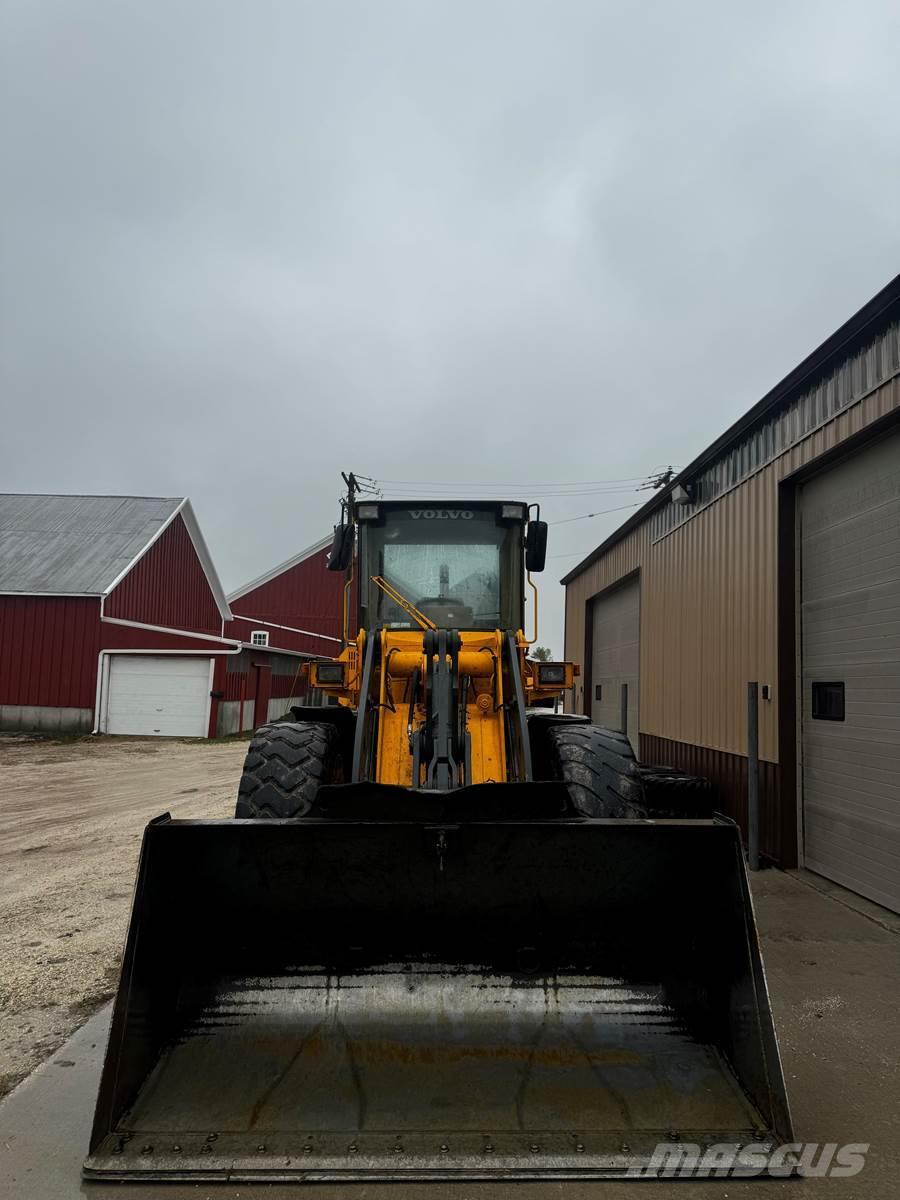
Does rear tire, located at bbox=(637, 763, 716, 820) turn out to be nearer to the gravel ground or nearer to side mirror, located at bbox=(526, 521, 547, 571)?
side mirror, located at bbox=(526, 521, 547, 571)

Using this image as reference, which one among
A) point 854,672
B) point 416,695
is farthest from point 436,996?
point 854,672

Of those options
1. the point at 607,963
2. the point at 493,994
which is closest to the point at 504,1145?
the point at 493,994

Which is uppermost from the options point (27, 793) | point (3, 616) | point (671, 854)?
point (3, 616)

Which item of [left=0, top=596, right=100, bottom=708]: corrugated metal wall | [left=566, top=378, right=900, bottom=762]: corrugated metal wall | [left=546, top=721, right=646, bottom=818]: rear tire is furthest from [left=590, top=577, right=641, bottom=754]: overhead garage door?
[left=0, top=596, right=100, bottom=708]: corrugated metal wall

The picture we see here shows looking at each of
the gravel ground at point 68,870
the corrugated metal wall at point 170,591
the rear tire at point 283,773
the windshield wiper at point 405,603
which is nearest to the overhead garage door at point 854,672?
the windshield wiper at point 405,603

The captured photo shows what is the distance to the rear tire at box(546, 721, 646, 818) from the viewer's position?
411cm

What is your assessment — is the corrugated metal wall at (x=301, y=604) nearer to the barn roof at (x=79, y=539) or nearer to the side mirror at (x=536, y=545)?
the barn roof at (x=79, y=539)

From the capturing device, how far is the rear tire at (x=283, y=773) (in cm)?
416

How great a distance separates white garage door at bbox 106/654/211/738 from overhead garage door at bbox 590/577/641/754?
11.6 meters

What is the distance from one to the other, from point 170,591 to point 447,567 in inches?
919

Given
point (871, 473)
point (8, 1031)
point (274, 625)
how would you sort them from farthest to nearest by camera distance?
point (274, 625) < point (871, 473) < point (8, 1031)

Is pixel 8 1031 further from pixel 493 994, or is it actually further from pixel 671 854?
pixel 671 854

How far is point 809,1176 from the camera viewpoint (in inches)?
108

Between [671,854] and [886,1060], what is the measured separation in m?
1.53
